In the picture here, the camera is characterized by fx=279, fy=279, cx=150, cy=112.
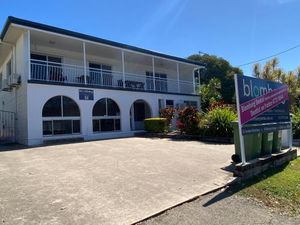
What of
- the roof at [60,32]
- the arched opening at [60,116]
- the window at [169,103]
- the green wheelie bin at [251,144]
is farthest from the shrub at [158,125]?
the green wheelie bin at [251,144]

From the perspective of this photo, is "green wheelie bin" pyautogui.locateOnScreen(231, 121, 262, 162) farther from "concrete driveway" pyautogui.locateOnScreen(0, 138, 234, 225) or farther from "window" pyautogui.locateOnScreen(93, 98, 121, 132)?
"window" pyautogui.locateOnScreen(93, 98, 121, 132)

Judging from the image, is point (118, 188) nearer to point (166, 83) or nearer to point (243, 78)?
point (243, 78)

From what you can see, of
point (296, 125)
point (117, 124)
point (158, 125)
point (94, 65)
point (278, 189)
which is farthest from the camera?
point (94, 65)

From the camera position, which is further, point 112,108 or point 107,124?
point 112,108

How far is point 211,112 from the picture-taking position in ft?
46.1

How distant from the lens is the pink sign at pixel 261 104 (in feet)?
22.8

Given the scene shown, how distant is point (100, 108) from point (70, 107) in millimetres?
2163

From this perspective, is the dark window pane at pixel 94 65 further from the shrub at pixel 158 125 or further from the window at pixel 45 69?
the shrub at pixel 158 125

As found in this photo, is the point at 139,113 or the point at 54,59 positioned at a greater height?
the point at 54,59

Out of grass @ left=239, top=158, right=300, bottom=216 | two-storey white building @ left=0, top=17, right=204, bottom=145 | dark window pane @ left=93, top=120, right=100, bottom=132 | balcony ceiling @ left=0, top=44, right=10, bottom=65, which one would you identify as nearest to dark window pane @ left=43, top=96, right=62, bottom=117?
two-storey white building @ left=0, top=17, right=204, bottom=145

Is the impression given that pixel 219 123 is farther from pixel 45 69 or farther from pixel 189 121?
pixel 45 69

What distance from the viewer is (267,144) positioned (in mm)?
8422

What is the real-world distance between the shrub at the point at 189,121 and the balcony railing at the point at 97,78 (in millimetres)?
5097

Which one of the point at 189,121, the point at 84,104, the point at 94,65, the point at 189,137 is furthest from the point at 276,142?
the point at 94,65
